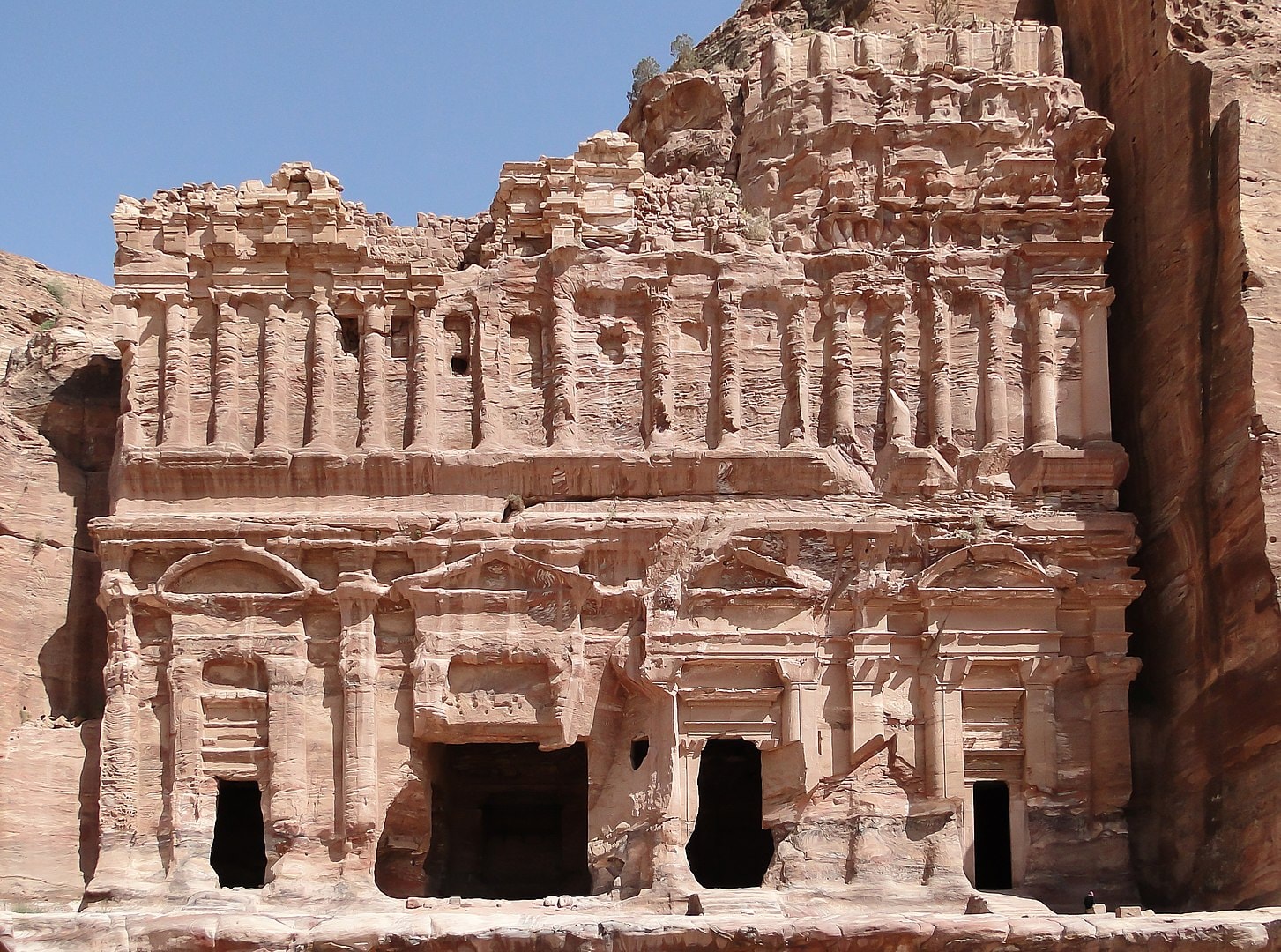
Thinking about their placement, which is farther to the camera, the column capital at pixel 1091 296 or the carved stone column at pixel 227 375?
the column capital at pixel 1091 296

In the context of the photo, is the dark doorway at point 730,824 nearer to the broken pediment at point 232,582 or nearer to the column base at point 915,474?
the column base at point 915,474

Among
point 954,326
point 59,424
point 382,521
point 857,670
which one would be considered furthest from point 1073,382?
point 59,424

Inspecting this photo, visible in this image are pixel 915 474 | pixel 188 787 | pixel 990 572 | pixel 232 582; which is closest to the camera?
pixel 188 787

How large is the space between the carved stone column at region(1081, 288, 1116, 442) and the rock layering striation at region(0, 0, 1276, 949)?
0.04 m

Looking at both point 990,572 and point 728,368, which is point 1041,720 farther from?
point 728,368

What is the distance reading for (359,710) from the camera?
20266mm

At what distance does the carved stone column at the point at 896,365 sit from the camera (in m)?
21.6

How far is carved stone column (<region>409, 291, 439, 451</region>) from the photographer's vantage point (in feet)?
70.5

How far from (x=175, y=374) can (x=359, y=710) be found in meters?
4.43

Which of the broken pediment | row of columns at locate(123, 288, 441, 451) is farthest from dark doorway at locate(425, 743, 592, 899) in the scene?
row of columns at locate(123, 288, 441, 451)

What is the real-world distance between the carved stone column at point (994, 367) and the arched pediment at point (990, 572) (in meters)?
1.39

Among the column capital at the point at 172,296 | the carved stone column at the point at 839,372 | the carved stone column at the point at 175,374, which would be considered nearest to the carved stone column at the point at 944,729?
the carved stone column at the point at 839,372

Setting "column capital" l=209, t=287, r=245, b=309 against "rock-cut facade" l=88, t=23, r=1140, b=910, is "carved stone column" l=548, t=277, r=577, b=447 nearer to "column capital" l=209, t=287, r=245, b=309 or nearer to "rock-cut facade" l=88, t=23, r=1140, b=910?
"rock-cut facade" l=88, t=23, r=1140, b=910

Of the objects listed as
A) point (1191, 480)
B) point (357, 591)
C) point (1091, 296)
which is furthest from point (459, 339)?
point (1191, 480)
